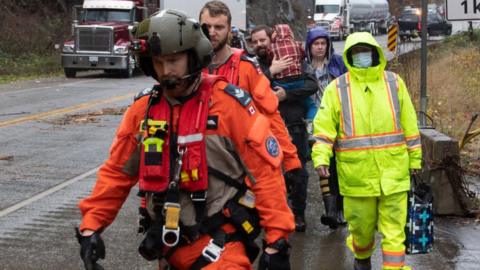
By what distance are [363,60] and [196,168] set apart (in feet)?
8.22

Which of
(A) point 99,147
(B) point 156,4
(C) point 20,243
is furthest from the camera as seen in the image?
(B) point 156,4

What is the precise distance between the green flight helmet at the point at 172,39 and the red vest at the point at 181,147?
0.57 ft

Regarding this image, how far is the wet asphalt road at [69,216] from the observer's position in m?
6.63

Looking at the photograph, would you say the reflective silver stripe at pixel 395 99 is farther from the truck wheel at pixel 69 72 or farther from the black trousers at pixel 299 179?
the truck wheel at pixel 69 72

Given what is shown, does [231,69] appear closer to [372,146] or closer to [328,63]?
[372,146]

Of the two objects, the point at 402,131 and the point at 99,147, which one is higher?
the point at 402,131

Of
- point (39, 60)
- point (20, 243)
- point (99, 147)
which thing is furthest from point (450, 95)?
point (39, 60)

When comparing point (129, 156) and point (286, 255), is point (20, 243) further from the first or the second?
point (286, 255)

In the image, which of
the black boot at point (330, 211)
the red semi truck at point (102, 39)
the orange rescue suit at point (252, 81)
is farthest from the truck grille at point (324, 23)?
the orange rescue suit at point (252, 81)

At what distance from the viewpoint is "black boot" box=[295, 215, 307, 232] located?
7.56 m

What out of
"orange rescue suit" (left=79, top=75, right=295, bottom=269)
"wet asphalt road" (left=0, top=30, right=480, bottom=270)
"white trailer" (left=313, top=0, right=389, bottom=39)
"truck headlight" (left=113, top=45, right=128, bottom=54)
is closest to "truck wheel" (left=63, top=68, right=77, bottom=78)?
"truck headlight" (left=113, top=45, right=128, bottom=54)

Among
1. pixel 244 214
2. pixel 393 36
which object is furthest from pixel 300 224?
pixel 393 36

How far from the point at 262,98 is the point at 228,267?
1990mm

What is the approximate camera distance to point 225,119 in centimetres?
352
